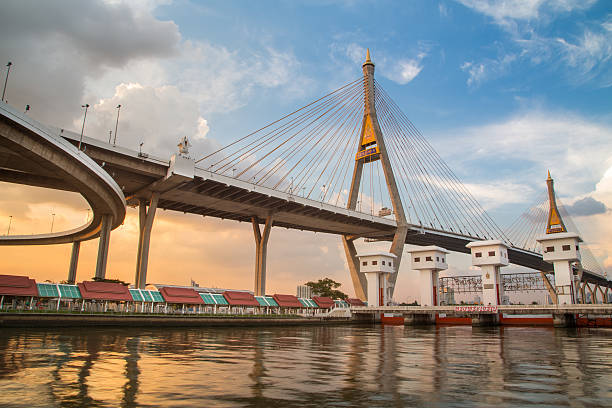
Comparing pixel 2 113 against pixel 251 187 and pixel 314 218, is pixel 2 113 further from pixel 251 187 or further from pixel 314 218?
pixel 314 218

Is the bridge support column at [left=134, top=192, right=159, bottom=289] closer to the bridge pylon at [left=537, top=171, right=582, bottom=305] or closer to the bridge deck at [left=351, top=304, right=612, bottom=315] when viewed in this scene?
the bridge deck at [left=351, top=304, right=612, bottom=315]

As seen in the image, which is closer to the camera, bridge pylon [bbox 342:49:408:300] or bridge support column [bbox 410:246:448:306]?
bridge support column [bbox 410:246:448:306]

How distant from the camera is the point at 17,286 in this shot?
29.9 meters

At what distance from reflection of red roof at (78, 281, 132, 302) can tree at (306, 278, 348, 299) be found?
4512cm

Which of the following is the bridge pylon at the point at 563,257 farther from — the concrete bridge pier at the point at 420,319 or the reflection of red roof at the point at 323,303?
the reflection of red roof at the point at 323,303

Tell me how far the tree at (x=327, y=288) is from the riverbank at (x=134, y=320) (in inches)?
1270

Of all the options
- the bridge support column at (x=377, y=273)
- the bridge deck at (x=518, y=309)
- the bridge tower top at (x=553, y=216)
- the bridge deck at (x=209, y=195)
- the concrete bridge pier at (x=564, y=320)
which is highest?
the bridge tower top at (x=553, y=216)

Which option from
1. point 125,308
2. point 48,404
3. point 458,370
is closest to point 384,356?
point 458,370

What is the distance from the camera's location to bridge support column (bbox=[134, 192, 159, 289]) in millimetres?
42594

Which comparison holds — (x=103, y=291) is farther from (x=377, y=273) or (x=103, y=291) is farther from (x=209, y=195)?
(x=377, y=273)

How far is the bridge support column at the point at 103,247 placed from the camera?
138ft

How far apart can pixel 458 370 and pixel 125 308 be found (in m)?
31.2

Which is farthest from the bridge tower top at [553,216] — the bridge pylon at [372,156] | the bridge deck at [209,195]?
the bridge pylon at [372,156]

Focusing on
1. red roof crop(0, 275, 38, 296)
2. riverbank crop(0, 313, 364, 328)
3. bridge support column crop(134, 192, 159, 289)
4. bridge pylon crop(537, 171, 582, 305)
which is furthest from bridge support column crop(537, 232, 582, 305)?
red roof crop(0, 275, 38, 296)
